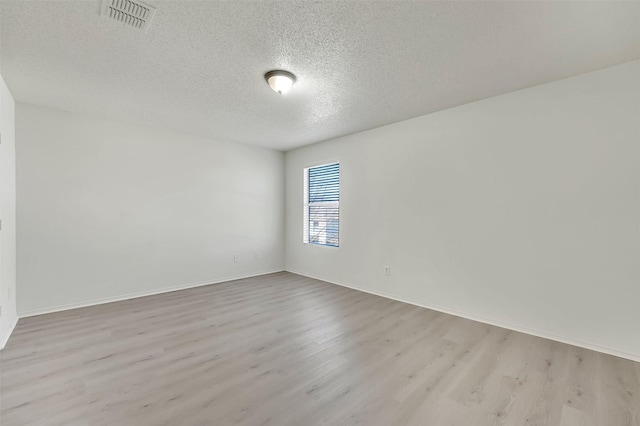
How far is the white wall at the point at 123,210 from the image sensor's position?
333cm

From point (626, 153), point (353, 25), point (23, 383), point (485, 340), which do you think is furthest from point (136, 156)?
point (626, 153)

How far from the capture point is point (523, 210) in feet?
9.45

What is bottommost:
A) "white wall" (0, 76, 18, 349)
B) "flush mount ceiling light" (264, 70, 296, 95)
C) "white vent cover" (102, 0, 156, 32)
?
"white wall" (0, 76, 18, 349)

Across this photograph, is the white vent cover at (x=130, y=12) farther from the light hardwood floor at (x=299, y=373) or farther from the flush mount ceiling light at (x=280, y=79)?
the light hardwood floor at (x=299, y=373)

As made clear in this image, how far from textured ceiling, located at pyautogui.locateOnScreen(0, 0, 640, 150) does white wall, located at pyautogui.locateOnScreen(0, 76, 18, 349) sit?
303 mm

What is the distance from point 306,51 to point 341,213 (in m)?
2.85

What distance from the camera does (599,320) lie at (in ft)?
8.11

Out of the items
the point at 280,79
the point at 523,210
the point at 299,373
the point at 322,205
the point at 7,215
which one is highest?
the point at 280,79

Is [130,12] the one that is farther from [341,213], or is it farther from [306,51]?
[341,213]

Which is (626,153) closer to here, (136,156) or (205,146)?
(205,146)

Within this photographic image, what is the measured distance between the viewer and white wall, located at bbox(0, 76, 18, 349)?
2600 millimetres

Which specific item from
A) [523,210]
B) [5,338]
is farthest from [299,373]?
[5,338]

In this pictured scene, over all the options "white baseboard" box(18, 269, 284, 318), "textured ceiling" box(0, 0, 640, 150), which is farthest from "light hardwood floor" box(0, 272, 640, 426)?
"textured ceiling" box(0, 0, 640, 150)

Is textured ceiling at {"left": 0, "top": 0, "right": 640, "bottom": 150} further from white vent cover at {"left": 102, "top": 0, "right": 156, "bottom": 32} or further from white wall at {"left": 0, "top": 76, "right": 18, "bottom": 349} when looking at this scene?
white wall at {"left": 0, "top": 76, "right": 18, "bottom": 349}
